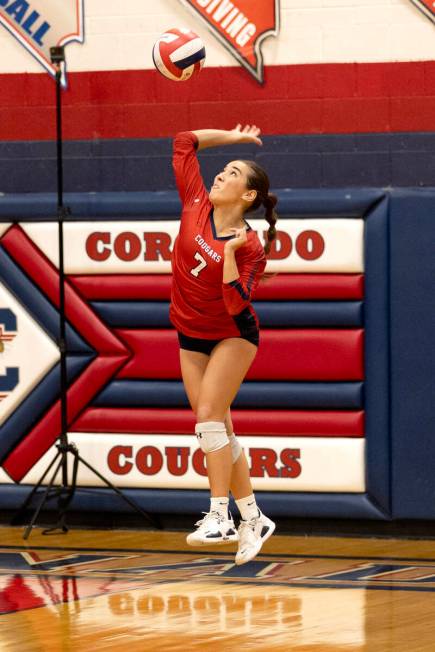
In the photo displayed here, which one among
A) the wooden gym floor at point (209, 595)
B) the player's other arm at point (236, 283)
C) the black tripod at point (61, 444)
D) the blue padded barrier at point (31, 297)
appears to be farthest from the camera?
the blue padded barrier at point (31, 297)

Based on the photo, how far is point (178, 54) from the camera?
6715 millimetres

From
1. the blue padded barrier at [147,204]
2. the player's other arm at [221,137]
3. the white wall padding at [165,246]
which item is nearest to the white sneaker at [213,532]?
the player's other arm at [221,137]

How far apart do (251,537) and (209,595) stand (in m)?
0.35

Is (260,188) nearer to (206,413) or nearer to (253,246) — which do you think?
(253,246)

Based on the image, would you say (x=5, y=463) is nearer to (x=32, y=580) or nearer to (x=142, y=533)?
(x=142, y=533)

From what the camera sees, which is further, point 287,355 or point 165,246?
point 165,246

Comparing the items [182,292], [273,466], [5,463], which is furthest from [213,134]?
[5,463]

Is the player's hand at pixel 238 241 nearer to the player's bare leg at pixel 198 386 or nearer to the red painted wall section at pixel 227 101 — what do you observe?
the player's bare leg at pixel 198 386

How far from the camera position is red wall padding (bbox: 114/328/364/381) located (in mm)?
8148

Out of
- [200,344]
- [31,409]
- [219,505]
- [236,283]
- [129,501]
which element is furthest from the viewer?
[31,409]

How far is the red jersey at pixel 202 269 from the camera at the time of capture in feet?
20.5

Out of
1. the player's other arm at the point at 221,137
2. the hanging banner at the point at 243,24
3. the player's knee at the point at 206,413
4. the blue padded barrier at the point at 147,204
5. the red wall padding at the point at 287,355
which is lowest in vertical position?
the player's knee at the point at 206,413

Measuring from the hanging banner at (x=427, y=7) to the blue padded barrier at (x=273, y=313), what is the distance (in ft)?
5.92

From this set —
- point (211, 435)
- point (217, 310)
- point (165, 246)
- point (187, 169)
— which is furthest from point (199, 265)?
point (165, 246)
